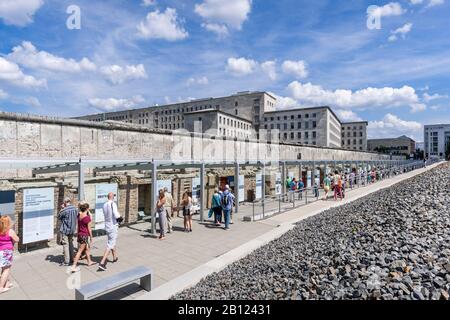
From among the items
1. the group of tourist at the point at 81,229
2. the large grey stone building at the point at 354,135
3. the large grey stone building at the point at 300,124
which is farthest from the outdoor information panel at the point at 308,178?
the large grey stone building at the point at 354,135

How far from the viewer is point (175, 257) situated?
7227mm

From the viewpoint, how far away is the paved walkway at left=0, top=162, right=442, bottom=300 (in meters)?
5.30

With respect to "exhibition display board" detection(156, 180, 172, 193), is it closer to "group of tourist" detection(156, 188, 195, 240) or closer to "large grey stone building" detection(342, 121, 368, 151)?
"group of tourist" detection(156, 188, 195, 240)

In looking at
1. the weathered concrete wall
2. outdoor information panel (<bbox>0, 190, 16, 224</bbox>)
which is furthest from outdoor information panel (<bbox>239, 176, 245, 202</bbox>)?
outdoor information panel (<bbox>0, 190, 16, 224</bbox>)

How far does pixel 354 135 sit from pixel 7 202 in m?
118

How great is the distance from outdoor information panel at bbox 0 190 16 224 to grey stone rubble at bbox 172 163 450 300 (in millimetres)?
4762

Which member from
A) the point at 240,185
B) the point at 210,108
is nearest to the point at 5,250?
the point at 240,185

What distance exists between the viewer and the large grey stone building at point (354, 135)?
107250 millimetres

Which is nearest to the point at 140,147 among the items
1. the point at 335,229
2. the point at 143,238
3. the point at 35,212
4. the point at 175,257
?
the point at 143,238

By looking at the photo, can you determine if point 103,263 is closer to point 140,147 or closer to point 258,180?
point 140,147

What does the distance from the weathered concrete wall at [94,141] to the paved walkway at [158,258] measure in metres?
3.48

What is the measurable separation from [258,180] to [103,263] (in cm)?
1139

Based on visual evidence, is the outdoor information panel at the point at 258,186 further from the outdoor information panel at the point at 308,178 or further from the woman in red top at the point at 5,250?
the woman in red top at the point at 5,250

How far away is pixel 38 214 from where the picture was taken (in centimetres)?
732
